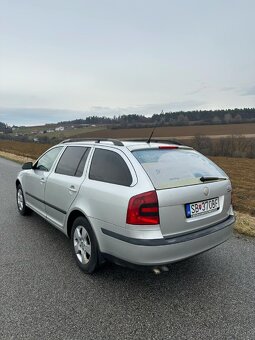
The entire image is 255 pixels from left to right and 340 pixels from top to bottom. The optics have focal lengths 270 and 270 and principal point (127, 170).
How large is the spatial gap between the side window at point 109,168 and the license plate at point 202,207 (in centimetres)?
70

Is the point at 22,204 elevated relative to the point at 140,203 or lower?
lower

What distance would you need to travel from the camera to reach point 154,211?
2668 mm

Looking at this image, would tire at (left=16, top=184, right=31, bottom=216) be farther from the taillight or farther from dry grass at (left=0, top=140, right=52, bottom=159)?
dry grass at (left=0, top=140, right=52, bottom=159)

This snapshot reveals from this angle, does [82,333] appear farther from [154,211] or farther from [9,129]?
[9,129]

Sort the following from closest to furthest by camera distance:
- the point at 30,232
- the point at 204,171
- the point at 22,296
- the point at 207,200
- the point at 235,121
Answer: the point at 22,296 < the point at 207,200 < the point at 204,171 < the point at 30,232 < the point at 235,121

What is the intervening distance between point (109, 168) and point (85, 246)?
104 centimetres

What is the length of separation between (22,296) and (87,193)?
1.29 m

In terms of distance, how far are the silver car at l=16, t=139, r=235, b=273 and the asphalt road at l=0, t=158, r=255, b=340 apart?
14.1 inches

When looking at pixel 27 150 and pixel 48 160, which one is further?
pixel 27 150

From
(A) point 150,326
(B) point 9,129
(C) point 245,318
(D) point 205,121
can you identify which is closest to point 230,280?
(C) point 245,318

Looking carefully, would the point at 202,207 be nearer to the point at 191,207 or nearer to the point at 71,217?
the point at 191,207

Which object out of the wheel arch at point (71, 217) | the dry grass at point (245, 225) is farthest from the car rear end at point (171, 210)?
the dry grass at point (245, 225)

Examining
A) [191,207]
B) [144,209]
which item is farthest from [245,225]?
[144,209]

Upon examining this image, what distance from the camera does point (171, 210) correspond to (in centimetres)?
274
